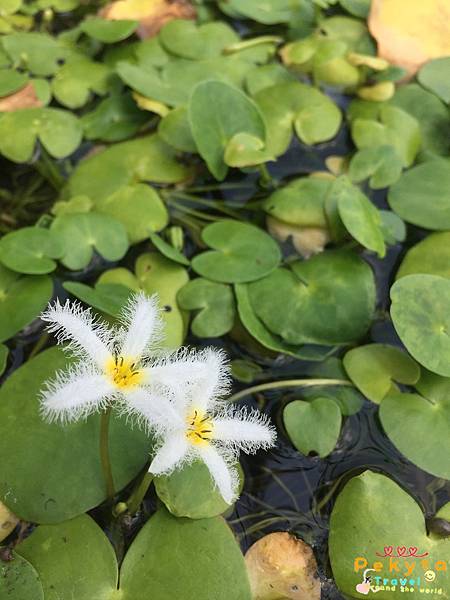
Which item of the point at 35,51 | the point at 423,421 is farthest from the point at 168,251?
the point at 35,51

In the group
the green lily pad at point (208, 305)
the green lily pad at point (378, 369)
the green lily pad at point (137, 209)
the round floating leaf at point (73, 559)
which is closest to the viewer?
the round floating leaf at point (73, 559)

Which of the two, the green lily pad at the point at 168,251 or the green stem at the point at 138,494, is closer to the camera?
the green stem at the point at 138,494

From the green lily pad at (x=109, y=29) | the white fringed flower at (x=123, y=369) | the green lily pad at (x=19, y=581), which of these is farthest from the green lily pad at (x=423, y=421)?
the green lily pad at (x=109, y=29)

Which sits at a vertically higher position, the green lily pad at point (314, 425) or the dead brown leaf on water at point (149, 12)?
the dead brown leaf on water at point (149, 12)

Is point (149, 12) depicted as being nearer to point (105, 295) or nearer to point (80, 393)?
point (105, 295)

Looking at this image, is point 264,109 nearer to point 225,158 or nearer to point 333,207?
point 225,158

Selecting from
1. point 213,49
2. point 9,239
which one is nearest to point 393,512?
point 9,239

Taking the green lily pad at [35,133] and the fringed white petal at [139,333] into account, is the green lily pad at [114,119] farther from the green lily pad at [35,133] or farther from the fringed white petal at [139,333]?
the fringed white petal at [139,333]
